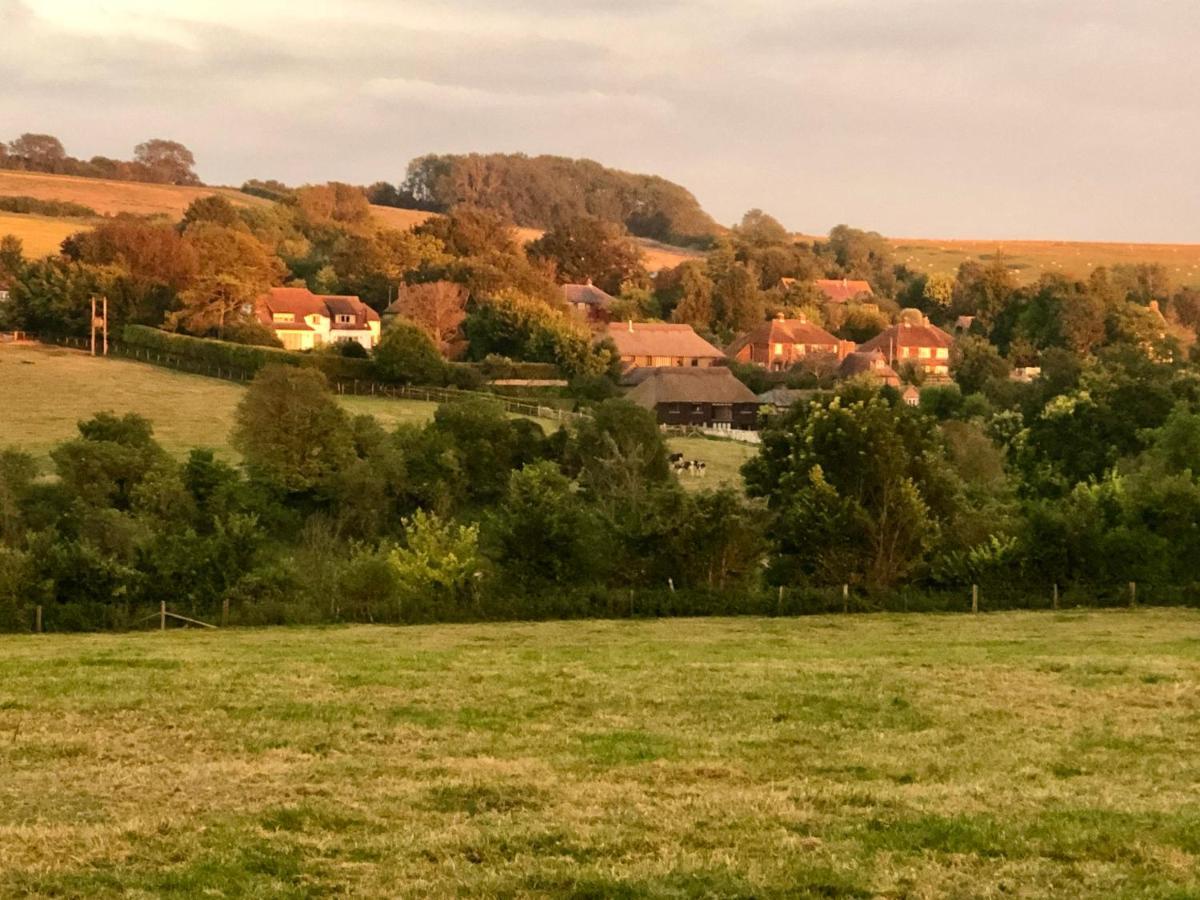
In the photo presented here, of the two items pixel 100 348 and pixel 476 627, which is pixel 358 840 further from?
pixel 100 348

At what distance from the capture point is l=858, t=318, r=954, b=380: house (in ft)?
350

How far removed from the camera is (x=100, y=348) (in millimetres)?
89125

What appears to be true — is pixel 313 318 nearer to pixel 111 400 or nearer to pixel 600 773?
pixel 111 400

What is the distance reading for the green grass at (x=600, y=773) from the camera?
9.79m

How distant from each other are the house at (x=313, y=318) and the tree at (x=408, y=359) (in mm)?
11524

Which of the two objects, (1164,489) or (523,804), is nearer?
(523,804)

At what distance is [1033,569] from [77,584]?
21591mm

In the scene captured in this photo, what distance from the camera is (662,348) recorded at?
10225 centimetres

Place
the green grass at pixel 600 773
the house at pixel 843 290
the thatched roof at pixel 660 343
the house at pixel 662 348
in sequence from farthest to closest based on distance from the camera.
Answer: the house at pixel 843 290 < the thatched roof at pixel 660 343 < the house at pixel 662 348 < the green grass at pixel 600 773

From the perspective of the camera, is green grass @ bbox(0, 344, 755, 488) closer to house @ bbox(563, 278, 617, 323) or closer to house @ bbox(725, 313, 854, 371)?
house @ bbox(725, 313, 854, 371)

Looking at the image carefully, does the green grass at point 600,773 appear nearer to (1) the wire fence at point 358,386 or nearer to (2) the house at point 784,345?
(1) the wire fence at point 358,386

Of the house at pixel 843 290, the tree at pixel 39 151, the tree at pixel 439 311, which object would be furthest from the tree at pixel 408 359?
the tree at pixel 39 151

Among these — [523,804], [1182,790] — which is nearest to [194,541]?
[523,804]

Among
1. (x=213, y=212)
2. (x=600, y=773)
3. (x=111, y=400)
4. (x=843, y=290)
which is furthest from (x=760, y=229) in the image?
(x=600, y=773)
